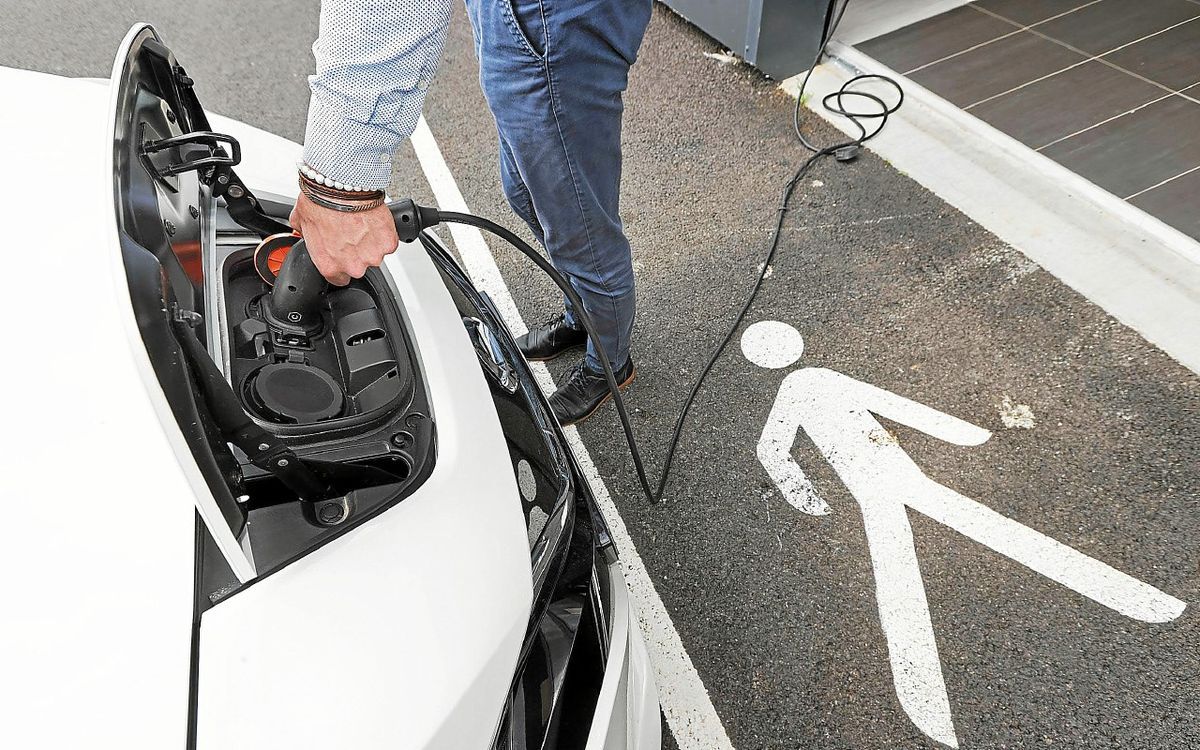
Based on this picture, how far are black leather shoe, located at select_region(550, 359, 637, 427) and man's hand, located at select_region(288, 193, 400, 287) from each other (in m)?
1.14

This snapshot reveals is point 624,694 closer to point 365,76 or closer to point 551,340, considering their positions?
point 365,76

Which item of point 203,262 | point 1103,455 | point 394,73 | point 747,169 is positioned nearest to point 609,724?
point 203,262

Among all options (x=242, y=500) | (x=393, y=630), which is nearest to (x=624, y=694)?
(x=393, y=630)

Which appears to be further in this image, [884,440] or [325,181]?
[884,440]

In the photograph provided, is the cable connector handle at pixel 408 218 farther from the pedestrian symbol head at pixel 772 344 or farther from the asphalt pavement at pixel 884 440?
the pedestrian symbol head at pixel 772 344

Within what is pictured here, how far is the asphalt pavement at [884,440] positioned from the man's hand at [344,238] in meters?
1.18

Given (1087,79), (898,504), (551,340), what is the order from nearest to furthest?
(898,504) → (551,340) → (1087,79)

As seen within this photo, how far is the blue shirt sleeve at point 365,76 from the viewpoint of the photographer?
1190mm

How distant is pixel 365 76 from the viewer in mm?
1231

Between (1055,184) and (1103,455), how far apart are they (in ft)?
4.22

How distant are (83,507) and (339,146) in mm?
633

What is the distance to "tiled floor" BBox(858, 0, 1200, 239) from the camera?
9.91 feet

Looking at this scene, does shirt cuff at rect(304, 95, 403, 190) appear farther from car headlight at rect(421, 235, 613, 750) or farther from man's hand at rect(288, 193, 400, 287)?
car headlight at rect(421, 235, 613, 750)

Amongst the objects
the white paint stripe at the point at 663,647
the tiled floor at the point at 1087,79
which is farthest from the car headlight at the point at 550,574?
the tiled floor at the point at 1087,79
